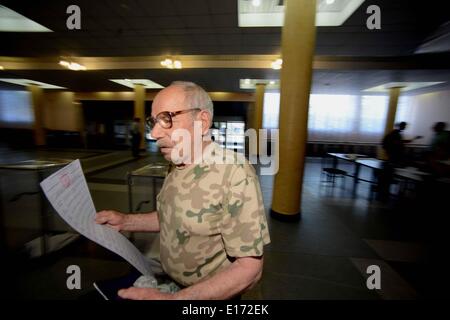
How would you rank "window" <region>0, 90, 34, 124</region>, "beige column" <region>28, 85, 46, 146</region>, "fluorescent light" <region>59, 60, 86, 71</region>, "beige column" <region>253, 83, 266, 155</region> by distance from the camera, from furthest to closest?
"window" <region>0, 90, 34, 124</region> → "beige column" <region>28, 85, 46, 146</region> → "beige column" <region>253, 83, 266, 155</region> → "fluorescent light" <region>59, 60, 86, 71</region>

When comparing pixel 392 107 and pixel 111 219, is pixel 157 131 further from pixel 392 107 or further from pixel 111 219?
pixel 392 107

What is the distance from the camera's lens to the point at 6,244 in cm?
247

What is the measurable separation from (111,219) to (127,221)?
8cm

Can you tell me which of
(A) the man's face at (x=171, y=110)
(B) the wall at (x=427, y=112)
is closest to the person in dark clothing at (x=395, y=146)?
(A) the man's face at (x=171, y=110)

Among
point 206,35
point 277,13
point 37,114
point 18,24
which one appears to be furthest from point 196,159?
point 37,114

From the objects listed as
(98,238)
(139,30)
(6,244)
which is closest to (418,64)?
(139,30)

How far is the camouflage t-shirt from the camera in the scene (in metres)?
0.79

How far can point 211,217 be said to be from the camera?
858mm

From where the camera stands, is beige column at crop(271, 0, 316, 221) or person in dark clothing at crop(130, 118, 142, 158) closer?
beige column at crop(271, 0, 316, 221)

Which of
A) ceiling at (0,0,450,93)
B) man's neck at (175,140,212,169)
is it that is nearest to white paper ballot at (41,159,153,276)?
man's neck at (175,140,212,169)

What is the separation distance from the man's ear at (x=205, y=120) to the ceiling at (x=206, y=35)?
355 cm

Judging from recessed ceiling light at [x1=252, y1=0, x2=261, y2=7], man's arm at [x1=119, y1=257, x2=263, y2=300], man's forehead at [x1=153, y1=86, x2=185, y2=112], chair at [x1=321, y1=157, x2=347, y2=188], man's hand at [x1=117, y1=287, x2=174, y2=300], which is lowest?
chair at [x1=321, y1=157, x2=347, y2=188]

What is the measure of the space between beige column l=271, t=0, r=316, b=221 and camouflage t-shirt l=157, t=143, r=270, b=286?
2368mm

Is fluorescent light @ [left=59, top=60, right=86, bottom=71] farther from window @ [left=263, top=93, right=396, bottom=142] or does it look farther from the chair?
window @ [left=263, top=93, right=396, bottom=142]
